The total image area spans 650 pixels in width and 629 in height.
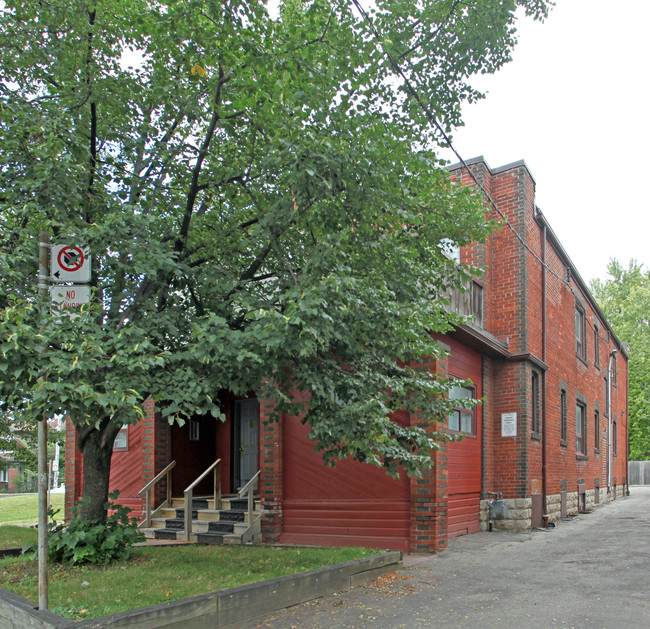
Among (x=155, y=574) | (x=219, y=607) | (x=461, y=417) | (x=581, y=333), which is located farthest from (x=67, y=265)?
(x=581, y=333)

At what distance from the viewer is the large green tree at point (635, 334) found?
40.7 meters

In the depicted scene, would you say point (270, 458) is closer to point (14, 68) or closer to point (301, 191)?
point (301, 191)

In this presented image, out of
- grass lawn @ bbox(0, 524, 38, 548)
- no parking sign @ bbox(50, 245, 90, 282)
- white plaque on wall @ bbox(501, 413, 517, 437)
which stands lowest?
grass lawn @ bbox(0, 524, 38, 548)

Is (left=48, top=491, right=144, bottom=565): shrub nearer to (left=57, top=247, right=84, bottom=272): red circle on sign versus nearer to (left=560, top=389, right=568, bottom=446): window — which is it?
(left=57, top=247, right=84, bottom=272): red circle on sign

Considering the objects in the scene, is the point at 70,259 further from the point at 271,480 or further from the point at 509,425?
the point at 509,425

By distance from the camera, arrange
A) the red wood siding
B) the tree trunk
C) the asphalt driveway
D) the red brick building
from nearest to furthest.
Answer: the asphalt driveway
the tree trunk
the red wood siding
the red brick building

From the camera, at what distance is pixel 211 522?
12469 millimetres

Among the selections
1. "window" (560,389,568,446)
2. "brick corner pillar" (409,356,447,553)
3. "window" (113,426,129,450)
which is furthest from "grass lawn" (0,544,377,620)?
"window" (560,389,568,446)

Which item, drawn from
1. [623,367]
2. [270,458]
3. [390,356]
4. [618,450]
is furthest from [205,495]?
[623,367]

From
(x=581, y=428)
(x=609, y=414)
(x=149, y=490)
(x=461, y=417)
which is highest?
(x=461, y=417)

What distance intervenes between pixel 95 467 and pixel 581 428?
665 inches

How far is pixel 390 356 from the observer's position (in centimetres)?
809

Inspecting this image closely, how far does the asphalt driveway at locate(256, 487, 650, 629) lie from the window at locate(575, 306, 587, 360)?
10469 mm

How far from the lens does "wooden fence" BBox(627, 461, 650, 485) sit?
42.4 meters
